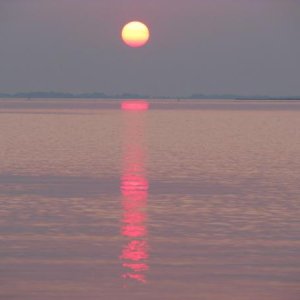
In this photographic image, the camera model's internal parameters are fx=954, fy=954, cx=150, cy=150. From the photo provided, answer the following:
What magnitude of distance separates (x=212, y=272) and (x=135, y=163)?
31278 millimetres

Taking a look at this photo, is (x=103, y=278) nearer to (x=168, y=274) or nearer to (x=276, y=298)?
(x=168, y=274)

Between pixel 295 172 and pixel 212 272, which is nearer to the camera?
pixel 212 272

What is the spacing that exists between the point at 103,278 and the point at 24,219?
8.65 meters

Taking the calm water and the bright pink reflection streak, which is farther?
Answer: the bright pink reflection streak

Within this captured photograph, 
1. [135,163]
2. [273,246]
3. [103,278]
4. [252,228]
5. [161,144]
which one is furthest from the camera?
A: [161,144]

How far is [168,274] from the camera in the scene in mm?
18250

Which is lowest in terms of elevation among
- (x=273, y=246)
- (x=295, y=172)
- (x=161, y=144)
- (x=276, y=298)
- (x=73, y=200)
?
(x=276, y=298)

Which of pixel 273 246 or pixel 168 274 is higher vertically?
pixel 273 246

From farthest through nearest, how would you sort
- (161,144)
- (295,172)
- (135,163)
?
(161,144) < (135,163) < (295,172)

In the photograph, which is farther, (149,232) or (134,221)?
(134,221)

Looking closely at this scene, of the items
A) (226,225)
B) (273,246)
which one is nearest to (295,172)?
(226,225)

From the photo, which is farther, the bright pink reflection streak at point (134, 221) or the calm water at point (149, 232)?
the bright pink reflection streak at point (134, 221)

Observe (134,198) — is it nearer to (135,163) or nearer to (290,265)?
(290,265)

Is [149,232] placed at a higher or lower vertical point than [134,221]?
lower
